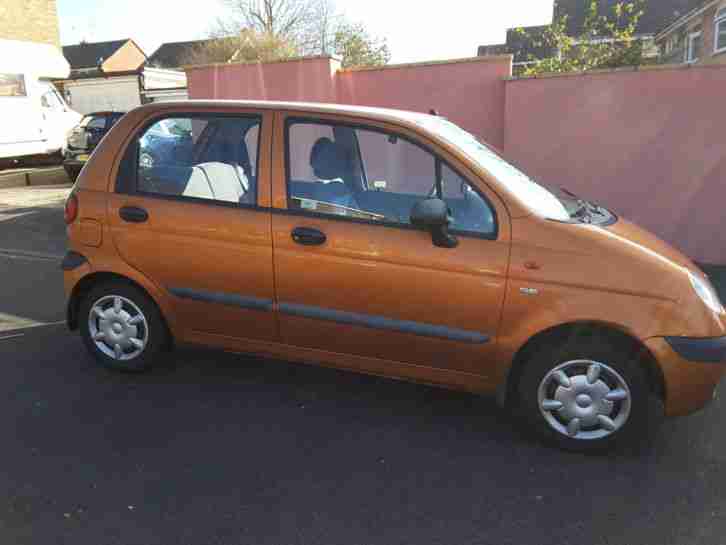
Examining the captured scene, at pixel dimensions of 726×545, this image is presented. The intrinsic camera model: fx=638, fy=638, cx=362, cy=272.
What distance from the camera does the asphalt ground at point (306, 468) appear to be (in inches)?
110

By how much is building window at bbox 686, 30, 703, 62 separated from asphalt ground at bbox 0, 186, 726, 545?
20.6 m

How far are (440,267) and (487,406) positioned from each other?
111 centimetres

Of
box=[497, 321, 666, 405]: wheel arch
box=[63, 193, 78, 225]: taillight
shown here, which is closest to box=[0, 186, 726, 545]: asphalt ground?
box=[497, 321, 666, 405]: wheel arch

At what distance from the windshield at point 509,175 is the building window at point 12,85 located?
16134 mm

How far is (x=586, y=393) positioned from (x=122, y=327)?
290 centimetres

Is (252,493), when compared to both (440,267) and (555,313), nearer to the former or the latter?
(440,267)

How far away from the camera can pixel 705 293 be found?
3340 mm

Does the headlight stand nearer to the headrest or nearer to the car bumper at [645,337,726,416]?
the car bumper at [645,337,726,416]

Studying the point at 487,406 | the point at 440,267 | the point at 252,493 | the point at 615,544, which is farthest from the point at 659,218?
the point at 252,493

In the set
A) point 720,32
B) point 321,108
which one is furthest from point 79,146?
point 720,32

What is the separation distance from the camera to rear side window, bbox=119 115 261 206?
12.7ft

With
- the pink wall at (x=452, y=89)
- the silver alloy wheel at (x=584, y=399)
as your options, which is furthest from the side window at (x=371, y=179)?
the pink wall at (x=452, y=89)

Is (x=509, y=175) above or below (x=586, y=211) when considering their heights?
above

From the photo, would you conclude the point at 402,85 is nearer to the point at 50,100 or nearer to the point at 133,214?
the point at 133,214
